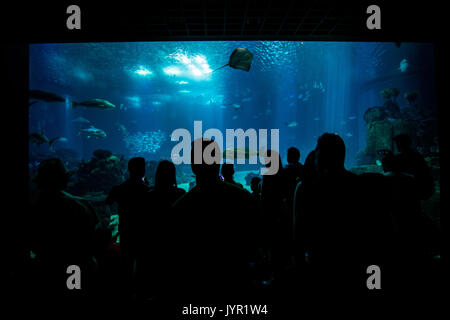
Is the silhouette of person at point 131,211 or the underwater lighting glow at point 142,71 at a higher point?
the underwater lighting glow at point 142,71

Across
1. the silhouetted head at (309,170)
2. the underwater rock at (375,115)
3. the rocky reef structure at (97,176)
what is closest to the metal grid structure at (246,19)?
the silhouetted head at (309,170)

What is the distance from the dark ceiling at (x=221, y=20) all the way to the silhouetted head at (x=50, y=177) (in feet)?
8.08

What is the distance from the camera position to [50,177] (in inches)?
77.9

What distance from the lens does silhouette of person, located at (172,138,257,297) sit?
1391 mm

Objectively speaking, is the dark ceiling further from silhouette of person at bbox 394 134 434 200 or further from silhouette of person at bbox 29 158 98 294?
silhouette of person at bbox 29 158 98 294

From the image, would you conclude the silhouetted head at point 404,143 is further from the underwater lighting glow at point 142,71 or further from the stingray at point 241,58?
the underwater lighting glow at point 142,71

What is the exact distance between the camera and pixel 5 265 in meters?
2.80

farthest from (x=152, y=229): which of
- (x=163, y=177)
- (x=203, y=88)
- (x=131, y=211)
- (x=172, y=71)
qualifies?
(x=203, y=88)

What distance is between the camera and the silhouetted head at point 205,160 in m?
1.44

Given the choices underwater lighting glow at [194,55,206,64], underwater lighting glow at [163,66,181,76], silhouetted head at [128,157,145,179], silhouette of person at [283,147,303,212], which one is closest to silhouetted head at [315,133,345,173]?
silhouette of person at [283,147,303,212]

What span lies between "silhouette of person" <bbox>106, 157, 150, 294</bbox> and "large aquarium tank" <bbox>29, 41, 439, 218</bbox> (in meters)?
4.53

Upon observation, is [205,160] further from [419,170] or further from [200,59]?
[200,59]

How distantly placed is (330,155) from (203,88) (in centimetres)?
2971
